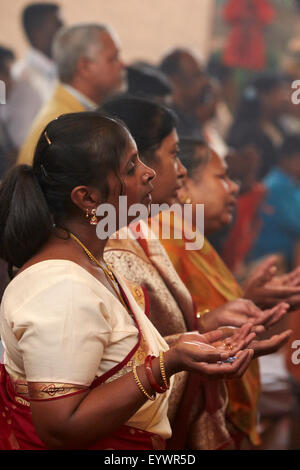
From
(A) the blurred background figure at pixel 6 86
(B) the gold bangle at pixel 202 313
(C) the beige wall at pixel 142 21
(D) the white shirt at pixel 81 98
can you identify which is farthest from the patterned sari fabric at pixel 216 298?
(C) the beige wall at pixel 142 21

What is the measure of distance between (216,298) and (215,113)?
2539 millimetres

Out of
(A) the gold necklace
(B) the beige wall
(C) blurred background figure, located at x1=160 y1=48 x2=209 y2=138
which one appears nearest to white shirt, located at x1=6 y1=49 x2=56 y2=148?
(C) blurred background figure, located at x1=160 y1=48 x2=209 y2=138

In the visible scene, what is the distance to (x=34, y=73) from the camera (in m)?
4.25

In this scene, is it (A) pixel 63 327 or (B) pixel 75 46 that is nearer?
(A) pixel 63 327

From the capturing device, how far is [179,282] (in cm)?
183

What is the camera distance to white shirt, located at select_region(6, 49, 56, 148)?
3.83 m

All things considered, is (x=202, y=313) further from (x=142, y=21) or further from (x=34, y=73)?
(x=142, y=21)

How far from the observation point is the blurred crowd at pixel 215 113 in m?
2.91

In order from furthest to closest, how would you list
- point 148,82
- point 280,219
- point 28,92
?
→ point 280,219 → point 28,92 → point 148,82

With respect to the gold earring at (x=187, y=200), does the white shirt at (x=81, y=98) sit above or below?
above

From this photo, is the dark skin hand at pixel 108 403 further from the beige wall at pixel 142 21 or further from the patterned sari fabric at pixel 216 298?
the beige wall at pixel 142 21

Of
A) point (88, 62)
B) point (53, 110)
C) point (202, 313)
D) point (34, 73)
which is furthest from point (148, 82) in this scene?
point (202, 313)
